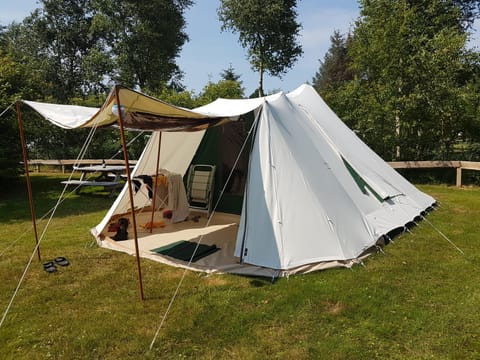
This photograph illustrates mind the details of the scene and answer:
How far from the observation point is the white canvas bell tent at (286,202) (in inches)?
140

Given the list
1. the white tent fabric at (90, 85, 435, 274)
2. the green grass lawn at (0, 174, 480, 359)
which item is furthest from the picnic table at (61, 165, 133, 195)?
the green grass lawn at (0, 174, 480, 359)

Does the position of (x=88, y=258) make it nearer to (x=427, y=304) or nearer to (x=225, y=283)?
(x=225, y=283)

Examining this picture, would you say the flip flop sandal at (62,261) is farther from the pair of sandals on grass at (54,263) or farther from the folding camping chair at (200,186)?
the folding camping chair at (200,186)

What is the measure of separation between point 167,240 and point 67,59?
1561cm

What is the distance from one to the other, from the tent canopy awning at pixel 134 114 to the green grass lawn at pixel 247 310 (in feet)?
4.81

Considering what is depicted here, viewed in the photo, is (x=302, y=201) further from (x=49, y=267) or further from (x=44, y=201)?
(x=44, y=201)

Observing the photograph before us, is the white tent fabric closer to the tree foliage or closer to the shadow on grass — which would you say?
the shadow on grass

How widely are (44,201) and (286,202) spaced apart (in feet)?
17.9

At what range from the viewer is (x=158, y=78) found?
1599 centimetres

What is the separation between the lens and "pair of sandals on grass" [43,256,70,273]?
3.59m

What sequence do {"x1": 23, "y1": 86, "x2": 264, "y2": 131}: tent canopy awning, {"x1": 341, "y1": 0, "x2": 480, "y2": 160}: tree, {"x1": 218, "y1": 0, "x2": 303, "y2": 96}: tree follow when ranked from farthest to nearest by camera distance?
{"x1": 218, "y1": 0, "x2": 303, "y2": 96}: tree, {"x1": 341, "y1": 0, "x2": 480, "y2": 160}: tree, {"x1": 23, "y1": 86, "x2": 264, "y2": 131}: tent canopy awning

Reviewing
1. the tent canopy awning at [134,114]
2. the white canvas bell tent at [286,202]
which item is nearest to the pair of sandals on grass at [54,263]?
the white canvas bell tent at [286,202]

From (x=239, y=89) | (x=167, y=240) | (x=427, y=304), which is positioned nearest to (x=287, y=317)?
(x=427, y=304)

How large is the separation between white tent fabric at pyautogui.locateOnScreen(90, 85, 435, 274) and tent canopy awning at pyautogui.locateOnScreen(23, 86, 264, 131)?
405 mm
